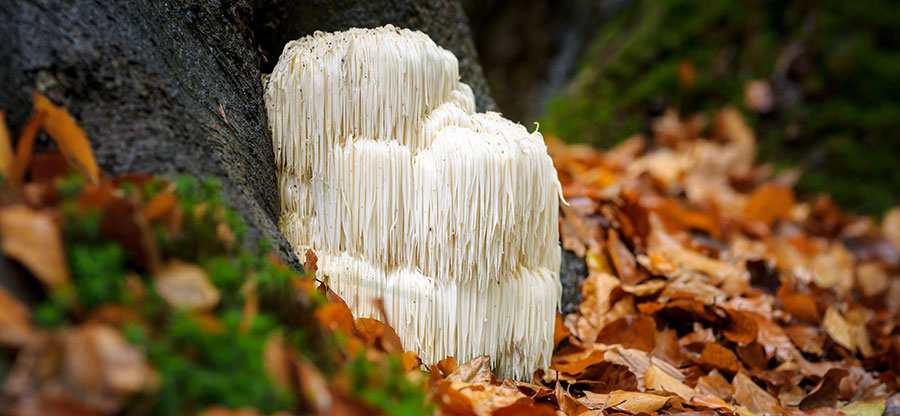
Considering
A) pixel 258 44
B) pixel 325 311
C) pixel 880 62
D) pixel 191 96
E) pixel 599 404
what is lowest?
pixel 599 404

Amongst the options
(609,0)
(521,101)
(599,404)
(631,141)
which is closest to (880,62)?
(631,141)

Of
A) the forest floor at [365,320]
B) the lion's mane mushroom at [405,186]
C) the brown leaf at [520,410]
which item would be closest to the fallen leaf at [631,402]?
the forest floor at [365,320]

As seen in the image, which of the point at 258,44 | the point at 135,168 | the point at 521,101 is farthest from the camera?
the point at 521,101

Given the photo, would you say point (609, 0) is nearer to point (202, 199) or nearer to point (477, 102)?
point (477, 102)

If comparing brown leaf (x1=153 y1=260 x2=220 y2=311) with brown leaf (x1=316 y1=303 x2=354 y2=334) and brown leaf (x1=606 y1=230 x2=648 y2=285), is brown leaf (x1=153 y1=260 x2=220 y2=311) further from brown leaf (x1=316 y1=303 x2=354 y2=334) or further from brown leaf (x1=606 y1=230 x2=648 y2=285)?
brown leaf (x1=606 y1=230 x2=648 y2=285)

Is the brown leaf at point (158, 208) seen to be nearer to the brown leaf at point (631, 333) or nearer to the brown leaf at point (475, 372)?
the brown leaf at point (475, 372)

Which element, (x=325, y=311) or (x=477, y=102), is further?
(x=477, y=102)
